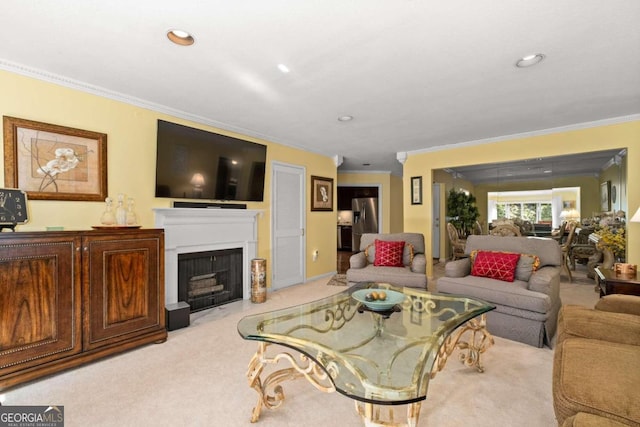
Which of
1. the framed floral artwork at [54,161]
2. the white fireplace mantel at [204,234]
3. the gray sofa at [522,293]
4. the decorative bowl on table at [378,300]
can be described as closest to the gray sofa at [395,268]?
the gray sofa at [522,293]

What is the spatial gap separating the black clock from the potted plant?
5.89 meters

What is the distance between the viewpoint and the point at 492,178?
15.8 feet

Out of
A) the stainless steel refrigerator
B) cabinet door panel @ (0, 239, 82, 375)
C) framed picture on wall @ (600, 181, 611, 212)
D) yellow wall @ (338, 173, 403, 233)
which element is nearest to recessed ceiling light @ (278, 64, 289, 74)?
cabinet door panel @ (0, 239, 82, 375)

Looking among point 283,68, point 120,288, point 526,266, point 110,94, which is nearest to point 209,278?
point 120,288

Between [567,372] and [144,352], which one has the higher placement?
[567,372]

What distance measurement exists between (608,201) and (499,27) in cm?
364

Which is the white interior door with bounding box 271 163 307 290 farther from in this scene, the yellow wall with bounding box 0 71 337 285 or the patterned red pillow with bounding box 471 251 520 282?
the patterned red pillow with bounding box 471 251 520 282

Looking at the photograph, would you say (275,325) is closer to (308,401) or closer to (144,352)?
(308,401)

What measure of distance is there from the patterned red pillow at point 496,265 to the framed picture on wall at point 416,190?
2.00 meters

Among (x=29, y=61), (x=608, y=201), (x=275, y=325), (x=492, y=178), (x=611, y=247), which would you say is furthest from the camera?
(x=492, y=178)

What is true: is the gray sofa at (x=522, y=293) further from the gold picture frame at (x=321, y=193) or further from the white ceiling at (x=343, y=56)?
the gold picture frame at (x=321, y=193)

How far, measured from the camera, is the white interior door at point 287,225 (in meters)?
4.55

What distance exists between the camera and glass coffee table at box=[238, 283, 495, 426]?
1206mm

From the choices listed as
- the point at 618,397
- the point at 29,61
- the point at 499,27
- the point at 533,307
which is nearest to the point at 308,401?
the point at 618,397
